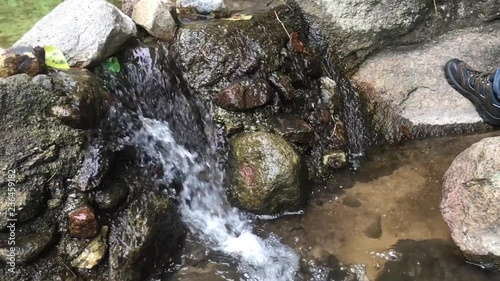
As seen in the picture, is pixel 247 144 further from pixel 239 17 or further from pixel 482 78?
pixel 482 78

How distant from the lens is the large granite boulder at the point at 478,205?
2.96 meters

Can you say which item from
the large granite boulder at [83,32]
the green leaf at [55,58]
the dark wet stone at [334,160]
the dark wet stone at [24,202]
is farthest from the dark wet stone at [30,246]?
the dark wet stone at [334,160]

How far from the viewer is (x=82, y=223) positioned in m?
2.83

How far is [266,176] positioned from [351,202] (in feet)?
2.35

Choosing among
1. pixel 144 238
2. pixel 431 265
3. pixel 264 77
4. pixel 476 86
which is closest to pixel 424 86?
pixel 476 86

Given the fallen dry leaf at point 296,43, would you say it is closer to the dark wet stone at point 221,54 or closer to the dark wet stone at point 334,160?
the dark wet stone at point 221,54

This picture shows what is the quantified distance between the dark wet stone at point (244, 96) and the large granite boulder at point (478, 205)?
157 centimetres

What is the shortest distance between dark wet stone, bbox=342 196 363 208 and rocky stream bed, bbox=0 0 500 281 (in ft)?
0.06

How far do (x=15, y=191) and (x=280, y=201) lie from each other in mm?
1749

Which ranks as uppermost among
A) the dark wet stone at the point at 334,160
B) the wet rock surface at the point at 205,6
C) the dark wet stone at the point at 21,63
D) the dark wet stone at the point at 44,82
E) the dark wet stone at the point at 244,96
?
the dark wet stone at the point at 21,63

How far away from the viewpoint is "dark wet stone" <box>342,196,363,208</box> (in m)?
3.53

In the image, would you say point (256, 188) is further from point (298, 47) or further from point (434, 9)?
point (434, 9)

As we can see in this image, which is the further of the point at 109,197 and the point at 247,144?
the point at 247,144


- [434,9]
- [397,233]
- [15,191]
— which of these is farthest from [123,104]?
[434,9]
